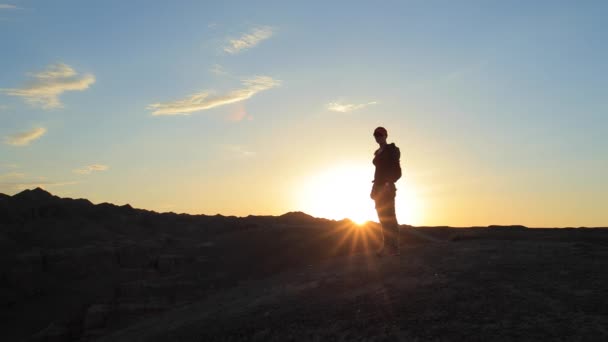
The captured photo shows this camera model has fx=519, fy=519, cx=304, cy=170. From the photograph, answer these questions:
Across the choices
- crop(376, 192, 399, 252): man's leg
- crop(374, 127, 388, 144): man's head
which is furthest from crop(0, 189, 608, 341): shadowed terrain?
crop(374, 127, 388, 144): man's head

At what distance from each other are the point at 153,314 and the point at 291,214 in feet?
46.6

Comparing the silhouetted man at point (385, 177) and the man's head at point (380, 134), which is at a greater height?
the man's head at point (380, 134)

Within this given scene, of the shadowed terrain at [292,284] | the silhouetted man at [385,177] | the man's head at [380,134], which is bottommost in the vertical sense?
the shadowed terrain at [292,284]

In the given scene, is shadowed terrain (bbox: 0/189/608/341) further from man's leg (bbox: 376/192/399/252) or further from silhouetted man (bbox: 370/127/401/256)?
silhouetted man (bbox: 370/127/401/256)

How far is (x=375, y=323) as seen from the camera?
532 cm

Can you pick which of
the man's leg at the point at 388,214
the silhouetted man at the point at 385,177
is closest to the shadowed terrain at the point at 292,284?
the man's leg at the point at 388,214

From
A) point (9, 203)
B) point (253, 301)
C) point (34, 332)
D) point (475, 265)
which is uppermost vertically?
point (9, 203)

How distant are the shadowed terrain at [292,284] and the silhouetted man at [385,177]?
29.9 inches

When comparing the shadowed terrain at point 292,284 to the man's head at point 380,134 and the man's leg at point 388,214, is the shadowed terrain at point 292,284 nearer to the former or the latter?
the man's leg at point 388,214

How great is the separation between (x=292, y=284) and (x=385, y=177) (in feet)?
7.36

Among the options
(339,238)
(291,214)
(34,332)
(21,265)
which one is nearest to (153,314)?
(34,332)

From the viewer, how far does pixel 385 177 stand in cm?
815

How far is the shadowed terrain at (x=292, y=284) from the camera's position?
5.07 m

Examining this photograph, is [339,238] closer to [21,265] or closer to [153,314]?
[153,314]
